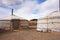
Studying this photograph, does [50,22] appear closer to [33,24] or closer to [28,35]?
[33,24]

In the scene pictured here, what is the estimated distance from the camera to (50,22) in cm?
218

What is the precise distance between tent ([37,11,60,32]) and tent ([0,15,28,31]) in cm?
23

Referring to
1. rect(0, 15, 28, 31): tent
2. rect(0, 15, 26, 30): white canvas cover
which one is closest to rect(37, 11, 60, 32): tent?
rect(0, 15, 28, 31): tent

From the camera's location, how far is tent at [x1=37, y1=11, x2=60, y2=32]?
2.15 meters

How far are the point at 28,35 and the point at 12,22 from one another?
315 millimetres

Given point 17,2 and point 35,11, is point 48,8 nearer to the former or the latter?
point 35,11

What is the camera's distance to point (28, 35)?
2.16 meters

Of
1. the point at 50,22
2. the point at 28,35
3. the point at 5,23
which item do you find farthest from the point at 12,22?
the point at 50,22

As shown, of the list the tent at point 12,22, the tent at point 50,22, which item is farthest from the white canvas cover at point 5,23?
the tent at point 50,22

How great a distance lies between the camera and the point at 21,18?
218 centimetres

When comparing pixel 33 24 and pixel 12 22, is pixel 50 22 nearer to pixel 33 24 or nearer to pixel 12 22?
pixel 33 24

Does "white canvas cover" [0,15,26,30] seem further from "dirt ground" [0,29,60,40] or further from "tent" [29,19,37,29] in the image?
"tent" [29,19,37,29]

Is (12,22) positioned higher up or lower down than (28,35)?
higher up

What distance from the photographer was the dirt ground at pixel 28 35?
2.13 metres
